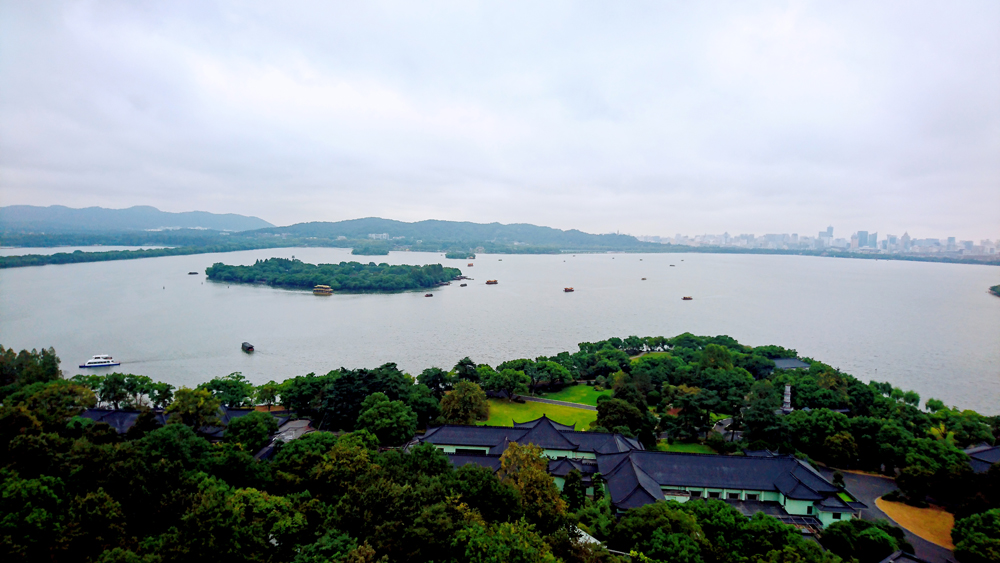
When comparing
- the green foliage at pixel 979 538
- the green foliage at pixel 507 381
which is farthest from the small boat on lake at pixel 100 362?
the green foliage at pixel 979 538

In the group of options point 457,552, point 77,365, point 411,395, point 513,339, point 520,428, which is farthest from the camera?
point 513,339

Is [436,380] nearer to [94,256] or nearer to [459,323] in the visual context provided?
[459,323]

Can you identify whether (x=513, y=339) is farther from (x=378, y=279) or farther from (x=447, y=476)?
(x=378, y=279)

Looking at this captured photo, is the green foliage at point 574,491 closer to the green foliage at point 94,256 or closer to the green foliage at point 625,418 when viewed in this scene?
the green foliage at point 625,418

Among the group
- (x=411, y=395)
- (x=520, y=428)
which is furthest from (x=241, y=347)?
(x=520, y=428)

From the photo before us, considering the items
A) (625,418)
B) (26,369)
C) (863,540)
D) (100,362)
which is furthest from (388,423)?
(100,362)

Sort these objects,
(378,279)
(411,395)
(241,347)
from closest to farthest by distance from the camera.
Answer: (411,395) < (241,347) < (378,279)
